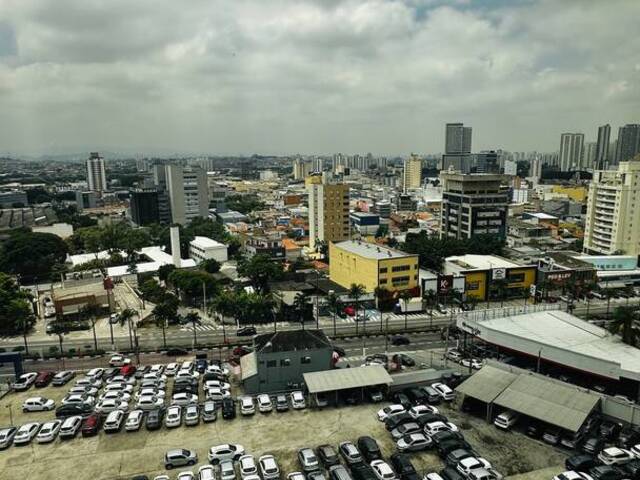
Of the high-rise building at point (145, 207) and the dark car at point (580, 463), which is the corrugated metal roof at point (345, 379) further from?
the high-rise building at point (145, 207)

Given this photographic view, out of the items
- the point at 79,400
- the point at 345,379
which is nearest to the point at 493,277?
the point at 345,379

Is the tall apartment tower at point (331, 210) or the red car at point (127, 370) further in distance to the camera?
the tall apartment tower at point (331, 210)

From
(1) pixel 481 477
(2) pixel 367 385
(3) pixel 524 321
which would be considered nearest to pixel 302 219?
(3) pixel 524 321

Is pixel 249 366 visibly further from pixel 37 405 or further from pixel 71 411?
pixel 37 405

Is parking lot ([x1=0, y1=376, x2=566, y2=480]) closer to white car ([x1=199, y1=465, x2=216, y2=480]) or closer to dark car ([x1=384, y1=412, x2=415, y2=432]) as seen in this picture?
dark car ([x1=384, y1=412, x2=415, y2=432])

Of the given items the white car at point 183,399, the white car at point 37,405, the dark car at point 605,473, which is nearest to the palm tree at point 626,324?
the dark car at point 605,473

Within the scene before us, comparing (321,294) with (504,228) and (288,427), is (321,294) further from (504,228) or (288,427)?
(504,228)
